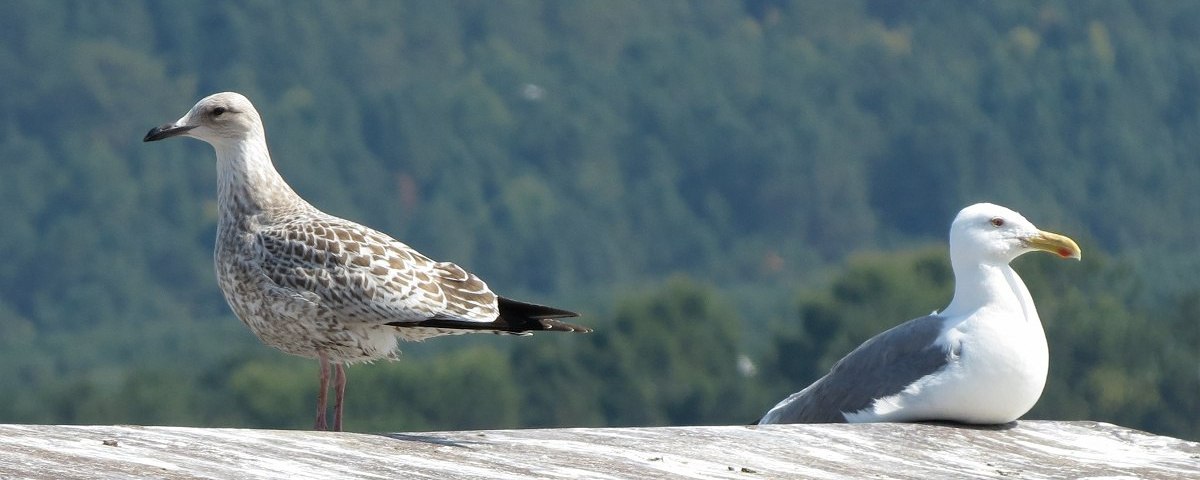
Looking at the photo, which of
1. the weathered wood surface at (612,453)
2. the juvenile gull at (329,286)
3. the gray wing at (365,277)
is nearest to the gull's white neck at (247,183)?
the juvenile gull at (329,286)

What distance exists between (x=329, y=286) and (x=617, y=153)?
125 meters

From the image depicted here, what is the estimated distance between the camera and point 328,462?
7102 millimetres

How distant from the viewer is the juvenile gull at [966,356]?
967 centimetres

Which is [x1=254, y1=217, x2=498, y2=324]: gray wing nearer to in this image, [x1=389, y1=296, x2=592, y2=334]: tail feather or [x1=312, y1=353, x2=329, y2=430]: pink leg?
[x1=389, y1=296, x2=592, y2=334]: tail feather

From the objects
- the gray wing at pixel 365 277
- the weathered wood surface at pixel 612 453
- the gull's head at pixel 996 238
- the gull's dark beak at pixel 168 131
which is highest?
the gull's dark beak at pixel 168 131

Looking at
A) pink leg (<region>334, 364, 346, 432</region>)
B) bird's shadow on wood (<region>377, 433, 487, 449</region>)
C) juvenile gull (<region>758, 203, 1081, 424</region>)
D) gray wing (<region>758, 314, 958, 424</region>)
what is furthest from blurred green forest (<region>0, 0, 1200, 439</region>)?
bird's shadow on wood (<region>377, 433, 487, 449</region>)

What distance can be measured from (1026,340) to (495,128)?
12148cm

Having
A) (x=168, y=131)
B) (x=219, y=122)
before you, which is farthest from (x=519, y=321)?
(x=168, y=131)

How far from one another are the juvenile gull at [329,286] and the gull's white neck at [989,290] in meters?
2.00

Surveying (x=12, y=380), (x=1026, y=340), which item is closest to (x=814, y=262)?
(x=12, y=380)

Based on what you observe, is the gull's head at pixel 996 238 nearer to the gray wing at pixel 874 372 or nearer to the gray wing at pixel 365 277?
the gray wing at pixel 874 372

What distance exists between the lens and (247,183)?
1014 cm

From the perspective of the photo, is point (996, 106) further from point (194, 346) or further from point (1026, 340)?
point (1026, 340)

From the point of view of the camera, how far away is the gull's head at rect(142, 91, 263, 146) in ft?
33.7
